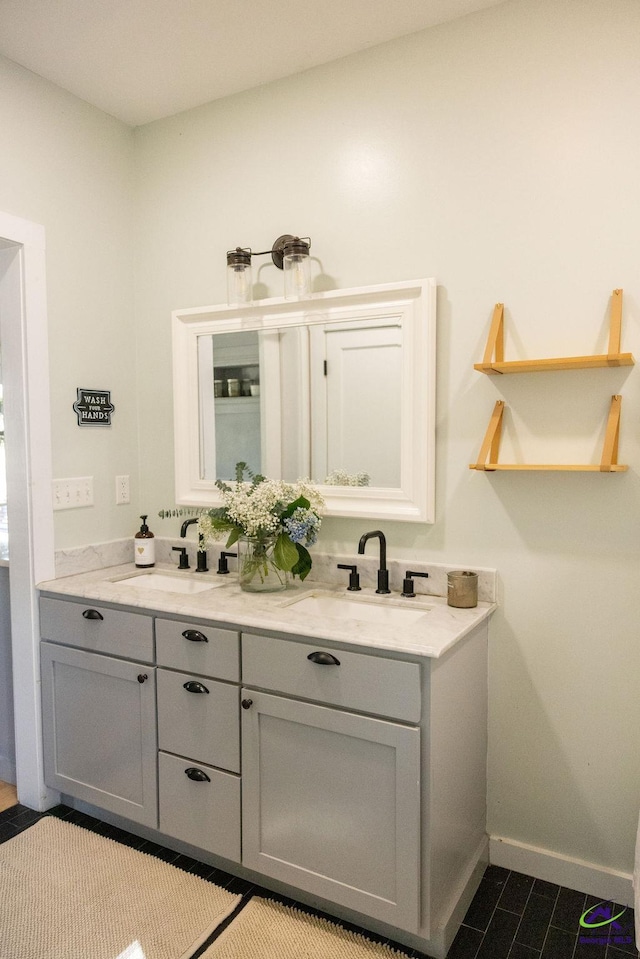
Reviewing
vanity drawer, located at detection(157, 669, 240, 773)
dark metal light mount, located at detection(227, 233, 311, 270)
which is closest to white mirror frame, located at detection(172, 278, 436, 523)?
dark metal light mount, located at detection(227, 233, 311, 270)

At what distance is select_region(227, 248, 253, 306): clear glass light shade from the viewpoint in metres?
2.36

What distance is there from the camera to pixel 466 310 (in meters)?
2.06

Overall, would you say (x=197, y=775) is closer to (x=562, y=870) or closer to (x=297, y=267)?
(x=562, y=870)

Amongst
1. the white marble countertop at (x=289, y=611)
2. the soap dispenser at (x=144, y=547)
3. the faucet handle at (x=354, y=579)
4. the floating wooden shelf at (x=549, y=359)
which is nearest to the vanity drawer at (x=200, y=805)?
the white marble countertop at (x=289, y=611)

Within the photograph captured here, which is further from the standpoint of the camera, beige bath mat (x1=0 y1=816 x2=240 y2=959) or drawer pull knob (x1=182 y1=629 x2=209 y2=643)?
drawer pull knob (x1=182 y1=629 x2=209 y2=643)

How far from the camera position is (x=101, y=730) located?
2.25 m

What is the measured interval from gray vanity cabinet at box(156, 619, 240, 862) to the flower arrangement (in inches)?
12.1

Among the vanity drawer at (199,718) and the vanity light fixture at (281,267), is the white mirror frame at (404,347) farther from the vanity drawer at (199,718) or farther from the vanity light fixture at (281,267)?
the vanity drawer at (199,718)

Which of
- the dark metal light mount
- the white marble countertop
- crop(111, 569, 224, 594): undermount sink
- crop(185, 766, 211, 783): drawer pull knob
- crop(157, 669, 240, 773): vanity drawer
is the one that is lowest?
crop(185, 766, 211, 783): drawer pull knob

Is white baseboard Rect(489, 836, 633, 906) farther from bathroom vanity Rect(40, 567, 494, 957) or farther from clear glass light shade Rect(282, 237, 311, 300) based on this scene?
clear glass light shade Rect(282, 237, 311, 300)

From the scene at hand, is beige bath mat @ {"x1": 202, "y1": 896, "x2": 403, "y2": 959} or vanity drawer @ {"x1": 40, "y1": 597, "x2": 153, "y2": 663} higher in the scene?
vanity drawer @ {"x1": 40, "y1": 597, "x2": 153, "y2": 663}

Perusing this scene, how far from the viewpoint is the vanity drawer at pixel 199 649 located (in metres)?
1.94

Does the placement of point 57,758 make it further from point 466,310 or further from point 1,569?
point 466,310

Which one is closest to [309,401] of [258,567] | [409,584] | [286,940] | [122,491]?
[258,567]
